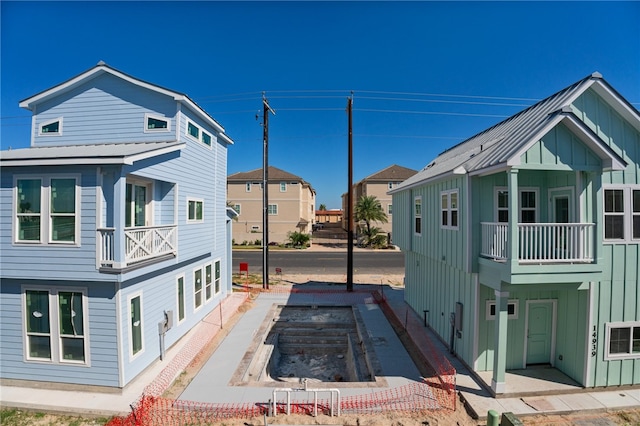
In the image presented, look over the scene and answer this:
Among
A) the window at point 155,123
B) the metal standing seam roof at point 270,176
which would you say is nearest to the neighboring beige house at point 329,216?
the metal standing seam roof at point 270,176

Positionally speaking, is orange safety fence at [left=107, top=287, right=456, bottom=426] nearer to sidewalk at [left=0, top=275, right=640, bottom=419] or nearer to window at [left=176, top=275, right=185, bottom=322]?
sidewalk at [left=0, top=275, right=640, bottom=419]

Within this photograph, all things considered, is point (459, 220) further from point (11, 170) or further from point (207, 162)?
point (11, 170)

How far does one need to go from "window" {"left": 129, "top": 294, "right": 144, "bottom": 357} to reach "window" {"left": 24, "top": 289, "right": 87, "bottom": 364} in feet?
3.51

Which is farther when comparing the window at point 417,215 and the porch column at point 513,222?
the window at point 417,215

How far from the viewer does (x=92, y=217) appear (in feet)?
26.3

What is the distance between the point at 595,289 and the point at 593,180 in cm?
284

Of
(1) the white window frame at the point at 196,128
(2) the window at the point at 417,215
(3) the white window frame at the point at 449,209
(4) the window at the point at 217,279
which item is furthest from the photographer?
(4) the window at the point at 217,279

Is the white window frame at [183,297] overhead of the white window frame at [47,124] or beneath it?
beneath

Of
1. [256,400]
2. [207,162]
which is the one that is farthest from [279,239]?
[256,400]

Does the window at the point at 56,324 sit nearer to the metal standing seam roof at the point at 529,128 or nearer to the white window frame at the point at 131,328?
the white window frame at the point at 131,328

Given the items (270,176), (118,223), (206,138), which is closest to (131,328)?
(118,223)

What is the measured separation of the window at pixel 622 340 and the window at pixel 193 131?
14.4m

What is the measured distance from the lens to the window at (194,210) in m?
12.1

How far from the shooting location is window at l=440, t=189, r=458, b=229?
32.2 feet
